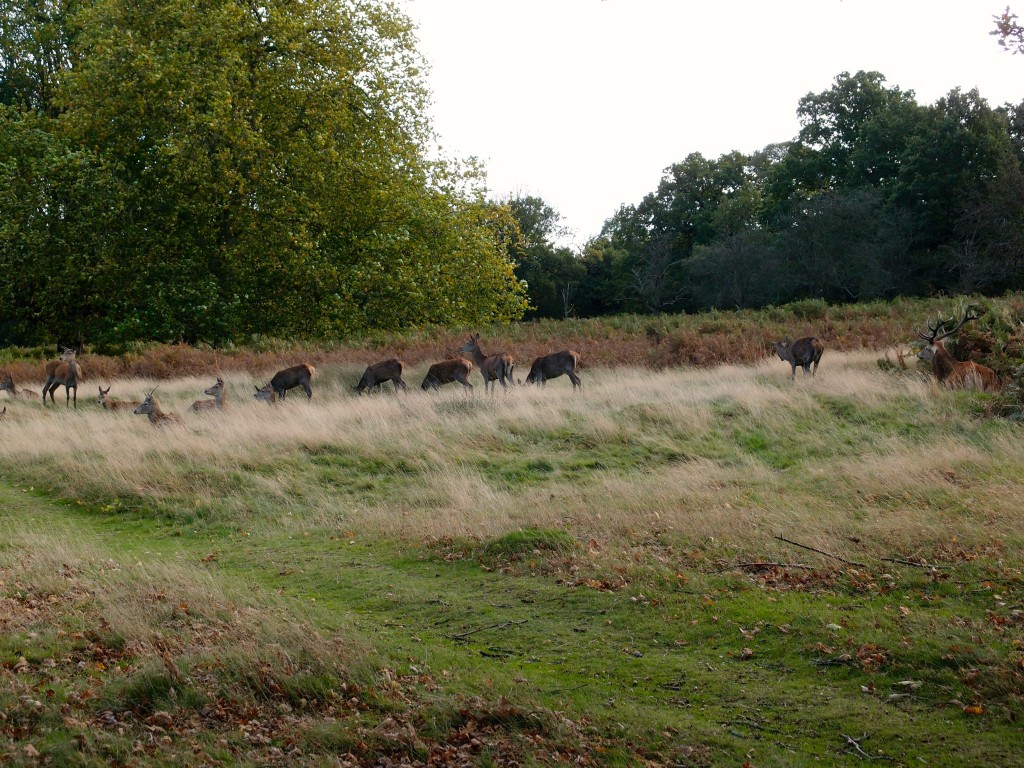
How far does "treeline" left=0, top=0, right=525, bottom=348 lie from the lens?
28.2 m

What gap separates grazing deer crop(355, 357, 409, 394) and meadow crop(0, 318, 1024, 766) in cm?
648

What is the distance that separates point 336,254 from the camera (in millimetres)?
29750

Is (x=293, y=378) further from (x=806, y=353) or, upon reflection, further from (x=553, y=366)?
(x=806, y=353)

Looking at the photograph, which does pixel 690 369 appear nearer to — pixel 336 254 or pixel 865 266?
pixel 336 254

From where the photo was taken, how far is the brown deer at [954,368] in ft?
56.1

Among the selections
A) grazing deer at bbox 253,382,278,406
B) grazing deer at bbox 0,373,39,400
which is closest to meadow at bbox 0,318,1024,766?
grazing deer at bbox 253,382,278,406

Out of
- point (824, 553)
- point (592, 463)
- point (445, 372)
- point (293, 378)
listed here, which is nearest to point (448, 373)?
point (445, 372)

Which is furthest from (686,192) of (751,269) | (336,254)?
(336,254)

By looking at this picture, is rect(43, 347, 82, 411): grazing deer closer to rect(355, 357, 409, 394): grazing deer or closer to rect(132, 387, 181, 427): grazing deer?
rect(132, 387, 181, 427): grazing deer

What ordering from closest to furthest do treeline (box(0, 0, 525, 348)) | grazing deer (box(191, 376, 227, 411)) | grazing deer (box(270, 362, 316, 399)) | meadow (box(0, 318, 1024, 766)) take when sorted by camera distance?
meadow (box(0, 318, 1024, 766))
grazing deer (box(191, 376, 227, 411))
grazing deer (box(270, 362, 316, 399))
treeline (box(0, 0, 525, 348))

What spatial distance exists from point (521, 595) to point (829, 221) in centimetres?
4723

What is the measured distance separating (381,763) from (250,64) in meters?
28.0

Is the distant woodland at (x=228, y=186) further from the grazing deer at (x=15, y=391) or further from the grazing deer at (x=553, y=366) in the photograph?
the grazing deer at (x=553, y=366)

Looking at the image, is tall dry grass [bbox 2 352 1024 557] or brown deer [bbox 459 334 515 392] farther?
brown deer [bbox 459 334 515 392]
